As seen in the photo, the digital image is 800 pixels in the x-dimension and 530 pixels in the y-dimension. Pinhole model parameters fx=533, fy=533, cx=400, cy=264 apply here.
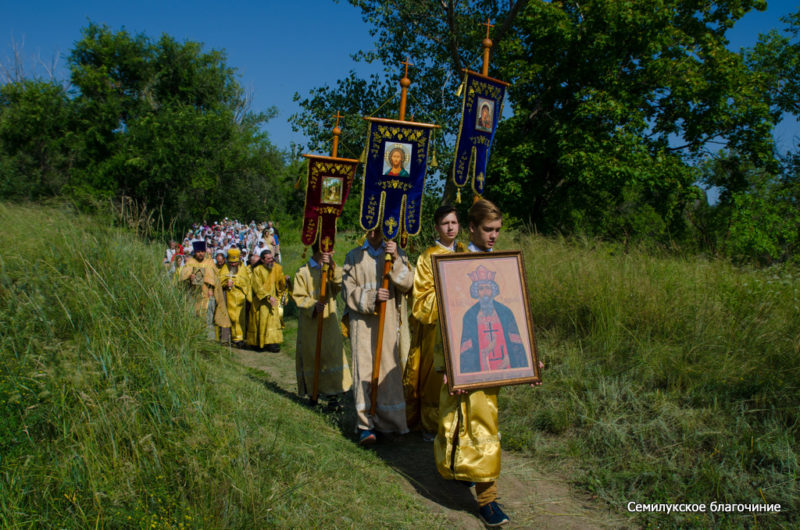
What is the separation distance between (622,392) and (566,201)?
32.3 feet

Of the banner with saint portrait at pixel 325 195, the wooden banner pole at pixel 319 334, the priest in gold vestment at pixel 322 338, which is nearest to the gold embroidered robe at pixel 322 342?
the priest in gold vestment at pixel 322 338

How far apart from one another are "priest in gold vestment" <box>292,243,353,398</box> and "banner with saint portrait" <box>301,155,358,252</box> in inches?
8.2

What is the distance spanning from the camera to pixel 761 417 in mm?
4496

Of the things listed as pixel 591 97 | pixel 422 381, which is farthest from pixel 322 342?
pixel 591 97

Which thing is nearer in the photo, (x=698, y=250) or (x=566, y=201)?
(x=698, y=250)

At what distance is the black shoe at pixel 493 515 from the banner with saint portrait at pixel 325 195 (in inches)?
146

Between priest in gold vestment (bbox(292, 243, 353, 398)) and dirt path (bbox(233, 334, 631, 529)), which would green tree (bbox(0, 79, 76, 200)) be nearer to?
priest in gold vestment (bbox(292, 243, 353, 398))

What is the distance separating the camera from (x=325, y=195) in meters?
6.40

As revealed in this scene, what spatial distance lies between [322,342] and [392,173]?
245 centimetres

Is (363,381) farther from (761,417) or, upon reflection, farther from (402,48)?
(402,48)

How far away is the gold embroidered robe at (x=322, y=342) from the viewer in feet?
22.0

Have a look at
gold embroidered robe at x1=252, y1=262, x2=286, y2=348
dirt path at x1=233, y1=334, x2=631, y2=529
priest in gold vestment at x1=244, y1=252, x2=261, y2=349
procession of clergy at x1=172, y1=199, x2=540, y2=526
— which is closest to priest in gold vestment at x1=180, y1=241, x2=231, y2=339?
procession of clergy at x1=172, y1=199, x2=540, y2=526

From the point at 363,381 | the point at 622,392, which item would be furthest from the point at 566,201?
the point at 363,381

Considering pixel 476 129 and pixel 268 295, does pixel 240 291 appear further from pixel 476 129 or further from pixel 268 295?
pixel 476 129
